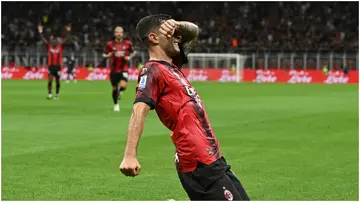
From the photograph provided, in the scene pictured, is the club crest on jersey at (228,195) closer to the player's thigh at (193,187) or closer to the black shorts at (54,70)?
the player's thigh at (193,187)

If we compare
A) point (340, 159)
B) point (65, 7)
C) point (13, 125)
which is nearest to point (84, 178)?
point (340, 159)

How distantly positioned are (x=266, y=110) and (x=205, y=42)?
3635 cm

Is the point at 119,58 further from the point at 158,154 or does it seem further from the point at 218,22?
the point at 218,22

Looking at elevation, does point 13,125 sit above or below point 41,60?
above

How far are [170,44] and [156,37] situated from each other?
0.11m

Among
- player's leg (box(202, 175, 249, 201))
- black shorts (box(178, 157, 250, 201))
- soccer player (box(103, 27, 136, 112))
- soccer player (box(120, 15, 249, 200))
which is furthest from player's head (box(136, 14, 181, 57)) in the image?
soccer player (box(103, 27, 136, 112))

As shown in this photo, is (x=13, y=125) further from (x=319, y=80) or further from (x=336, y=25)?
(x=336, y=25)

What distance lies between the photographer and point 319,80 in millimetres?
53188

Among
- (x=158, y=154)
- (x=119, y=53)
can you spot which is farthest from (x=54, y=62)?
(x=158, y=154)

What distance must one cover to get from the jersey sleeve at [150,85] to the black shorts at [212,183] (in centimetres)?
53

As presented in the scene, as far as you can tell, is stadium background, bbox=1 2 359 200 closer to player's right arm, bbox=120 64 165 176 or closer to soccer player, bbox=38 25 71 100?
soccer player, bbox=38 25 71 100

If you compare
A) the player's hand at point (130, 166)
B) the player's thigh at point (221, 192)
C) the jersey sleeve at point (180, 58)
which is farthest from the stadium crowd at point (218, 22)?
the player's hand at point (130, 166)

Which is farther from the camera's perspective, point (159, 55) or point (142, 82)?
point (159, 55)

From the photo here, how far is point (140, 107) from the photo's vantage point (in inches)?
218
